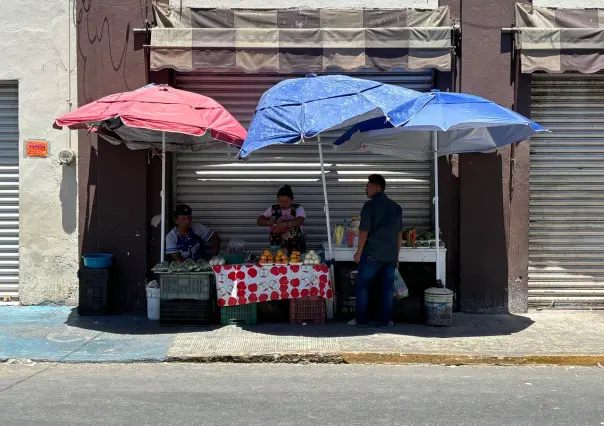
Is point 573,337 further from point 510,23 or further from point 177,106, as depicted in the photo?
point 177,106

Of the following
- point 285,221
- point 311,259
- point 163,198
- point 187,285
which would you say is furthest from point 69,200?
point 311,259

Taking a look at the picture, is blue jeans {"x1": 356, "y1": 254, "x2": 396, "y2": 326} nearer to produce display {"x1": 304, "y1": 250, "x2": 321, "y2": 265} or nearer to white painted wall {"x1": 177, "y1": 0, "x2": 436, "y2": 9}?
produce display {"x1": 304, "y1": 250, "x2": 321, "y2": 265}

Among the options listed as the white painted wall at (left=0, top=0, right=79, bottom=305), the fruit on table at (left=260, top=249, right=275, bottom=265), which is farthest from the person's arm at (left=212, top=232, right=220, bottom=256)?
the white painted wall at (left=0, top=0, right=79, bottom=305)

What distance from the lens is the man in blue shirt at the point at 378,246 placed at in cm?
870

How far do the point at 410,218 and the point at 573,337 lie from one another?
115 inches

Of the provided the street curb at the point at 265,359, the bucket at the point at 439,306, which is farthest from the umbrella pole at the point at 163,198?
the bucket at the point at 439,306

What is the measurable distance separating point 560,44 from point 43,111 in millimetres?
7275

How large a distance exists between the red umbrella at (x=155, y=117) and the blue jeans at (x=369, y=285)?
2231 mm

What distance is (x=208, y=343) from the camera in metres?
8.18

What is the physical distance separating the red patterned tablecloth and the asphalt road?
1.55 metres

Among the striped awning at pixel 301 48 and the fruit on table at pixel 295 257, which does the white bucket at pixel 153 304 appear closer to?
the fruit on table at pixel 295 257

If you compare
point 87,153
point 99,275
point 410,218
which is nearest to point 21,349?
point 99,275

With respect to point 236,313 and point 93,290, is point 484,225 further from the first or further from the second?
point 93,290

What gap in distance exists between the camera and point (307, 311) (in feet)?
30.0
